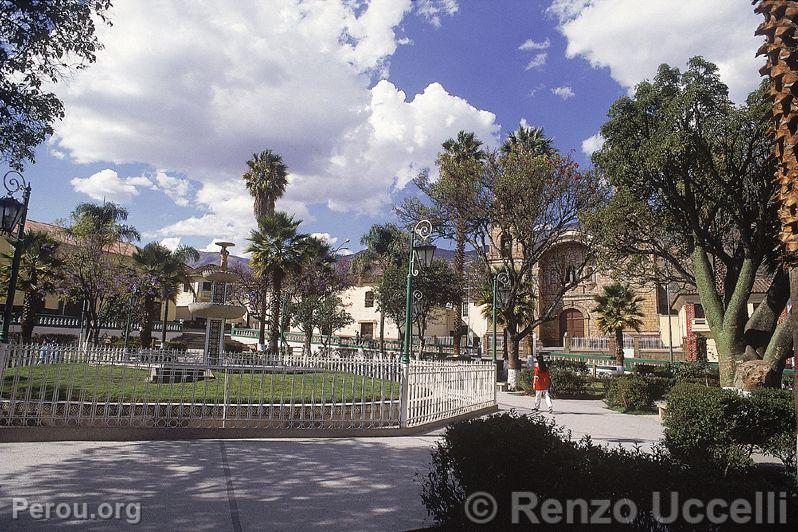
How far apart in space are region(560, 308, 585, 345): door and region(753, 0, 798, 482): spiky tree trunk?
139 feet

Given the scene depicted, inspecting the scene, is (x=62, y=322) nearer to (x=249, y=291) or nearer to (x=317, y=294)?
(x=249, y=291)

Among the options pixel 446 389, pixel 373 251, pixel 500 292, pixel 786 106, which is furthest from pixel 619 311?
pixel 373 251

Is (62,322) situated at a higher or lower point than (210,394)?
higher

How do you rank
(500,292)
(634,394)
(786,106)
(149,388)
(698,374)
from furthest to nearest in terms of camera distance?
(500,292) < (698,374) < (634,394) < (149,388) < (786,106)

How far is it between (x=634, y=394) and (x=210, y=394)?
482 inches

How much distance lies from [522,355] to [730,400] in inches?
1399

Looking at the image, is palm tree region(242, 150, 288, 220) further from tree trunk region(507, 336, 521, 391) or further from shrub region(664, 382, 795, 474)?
shrub region(664, 382, 795, 474)

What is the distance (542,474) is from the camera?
360 centimetres

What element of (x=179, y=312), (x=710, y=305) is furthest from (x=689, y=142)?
(x=179, y=312)

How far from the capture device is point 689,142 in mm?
12188

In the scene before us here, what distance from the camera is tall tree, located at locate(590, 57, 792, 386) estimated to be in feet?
38.2

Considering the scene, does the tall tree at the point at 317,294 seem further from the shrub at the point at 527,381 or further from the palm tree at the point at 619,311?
the palm tree at the point at 619,311

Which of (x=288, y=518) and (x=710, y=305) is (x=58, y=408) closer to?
(x=288, y=518)

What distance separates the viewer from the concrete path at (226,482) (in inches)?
174
